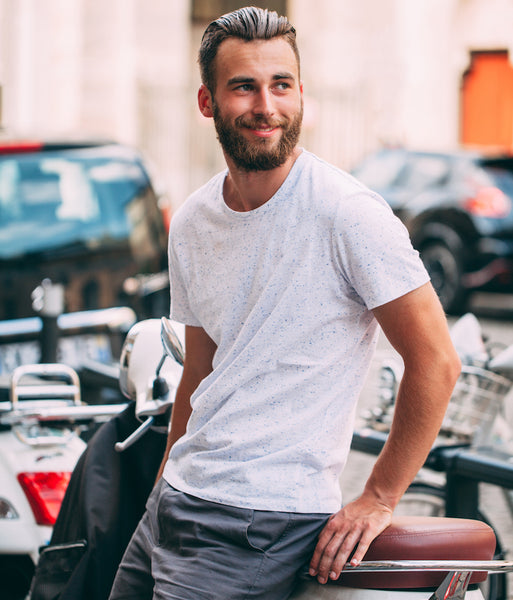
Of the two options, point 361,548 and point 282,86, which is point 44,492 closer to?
point 361,548

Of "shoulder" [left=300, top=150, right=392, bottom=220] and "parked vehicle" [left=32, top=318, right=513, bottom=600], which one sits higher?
"shoulder" [left=300, top=150, right=392, bottom=220]

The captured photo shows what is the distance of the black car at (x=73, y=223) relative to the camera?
14.8ft

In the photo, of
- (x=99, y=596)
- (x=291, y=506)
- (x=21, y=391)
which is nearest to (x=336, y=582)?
(x=291, y=506)

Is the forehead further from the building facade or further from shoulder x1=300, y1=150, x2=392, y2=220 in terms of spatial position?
the building facade

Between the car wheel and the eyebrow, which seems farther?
the car wheel

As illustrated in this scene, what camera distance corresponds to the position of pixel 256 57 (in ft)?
6.20

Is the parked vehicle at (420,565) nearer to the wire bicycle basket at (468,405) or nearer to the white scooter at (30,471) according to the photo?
the white scooter at (30,471)

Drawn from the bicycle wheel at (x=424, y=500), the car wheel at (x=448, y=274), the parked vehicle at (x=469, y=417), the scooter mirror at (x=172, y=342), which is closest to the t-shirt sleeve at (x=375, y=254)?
the scooter mirror at (x=172, y=342)

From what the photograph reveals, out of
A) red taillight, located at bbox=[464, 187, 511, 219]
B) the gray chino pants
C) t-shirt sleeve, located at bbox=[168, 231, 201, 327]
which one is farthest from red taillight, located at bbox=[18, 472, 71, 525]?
red taillight, located at bbox=[464, 187, 511, 219]

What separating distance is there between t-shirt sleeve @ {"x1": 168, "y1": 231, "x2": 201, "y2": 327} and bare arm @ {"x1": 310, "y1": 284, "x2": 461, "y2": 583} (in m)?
0.53

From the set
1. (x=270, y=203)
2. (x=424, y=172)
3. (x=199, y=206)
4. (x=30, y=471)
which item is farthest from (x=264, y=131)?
(x=424, y=172)

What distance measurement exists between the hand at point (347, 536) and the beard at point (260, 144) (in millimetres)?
649

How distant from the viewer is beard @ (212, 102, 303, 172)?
6.21ft

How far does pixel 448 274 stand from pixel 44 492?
25.2 ft
